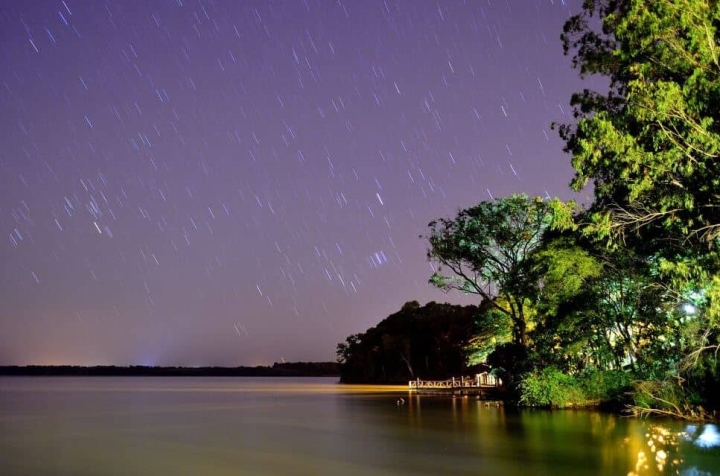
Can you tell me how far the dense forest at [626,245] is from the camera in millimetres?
15586

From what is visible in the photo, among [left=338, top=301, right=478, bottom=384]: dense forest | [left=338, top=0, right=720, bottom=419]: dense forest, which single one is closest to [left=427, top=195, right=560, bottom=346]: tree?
[left=338, top=0, right=720, bottom=419]: dense forest

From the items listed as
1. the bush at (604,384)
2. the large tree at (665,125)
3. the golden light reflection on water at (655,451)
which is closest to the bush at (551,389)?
the bush at (604,384)

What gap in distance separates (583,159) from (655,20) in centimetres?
354

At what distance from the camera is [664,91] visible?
14984 millimetres

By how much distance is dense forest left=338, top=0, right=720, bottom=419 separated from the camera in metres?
15.6

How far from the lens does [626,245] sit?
24.2 meters

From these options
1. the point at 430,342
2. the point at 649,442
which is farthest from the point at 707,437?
the point at 430,342

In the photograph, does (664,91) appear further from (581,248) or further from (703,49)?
(581,248)

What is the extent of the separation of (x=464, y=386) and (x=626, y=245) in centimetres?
3704

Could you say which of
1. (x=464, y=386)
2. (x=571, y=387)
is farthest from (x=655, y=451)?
(x=464, y=386)

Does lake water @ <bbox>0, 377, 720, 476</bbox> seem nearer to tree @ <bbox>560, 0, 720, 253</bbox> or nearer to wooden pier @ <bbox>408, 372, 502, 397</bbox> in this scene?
tree @ <bbox>560, 0, 720, 253</bbox>

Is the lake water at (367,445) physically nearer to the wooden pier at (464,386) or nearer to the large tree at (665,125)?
the large tree at (665,125)

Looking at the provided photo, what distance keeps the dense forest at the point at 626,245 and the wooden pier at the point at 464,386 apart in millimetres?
7135

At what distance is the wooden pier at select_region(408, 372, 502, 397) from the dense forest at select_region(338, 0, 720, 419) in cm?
713
